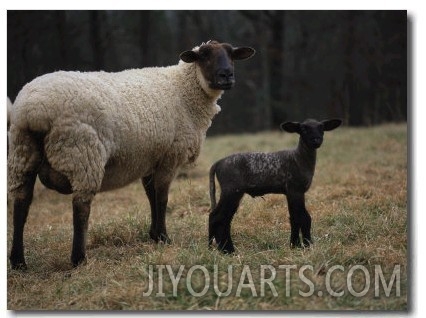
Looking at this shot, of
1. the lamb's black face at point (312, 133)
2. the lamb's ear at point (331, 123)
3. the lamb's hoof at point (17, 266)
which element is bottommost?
the lamb's hoof at point (17, 266)

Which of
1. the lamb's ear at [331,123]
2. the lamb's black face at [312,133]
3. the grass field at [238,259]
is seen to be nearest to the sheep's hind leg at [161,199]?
the grass field at [238,259]

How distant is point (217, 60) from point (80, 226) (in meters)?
2.09

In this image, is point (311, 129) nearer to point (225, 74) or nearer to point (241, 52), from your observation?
point (225, 74)

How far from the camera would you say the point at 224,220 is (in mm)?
5398

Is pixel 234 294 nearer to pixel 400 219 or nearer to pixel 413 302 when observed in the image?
pixel 413 302

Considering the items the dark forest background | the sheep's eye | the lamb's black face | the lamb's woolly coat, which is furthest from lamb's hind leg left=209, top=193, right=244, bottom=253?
the dark forest background

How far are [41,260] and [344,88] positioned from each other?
221 inches

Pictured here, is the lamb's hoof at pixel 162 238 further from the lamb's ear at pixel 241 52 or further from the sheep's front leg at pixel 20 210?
the lamb's ear at pixel 241 52

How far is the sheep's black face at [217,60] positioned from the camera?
5.74 m

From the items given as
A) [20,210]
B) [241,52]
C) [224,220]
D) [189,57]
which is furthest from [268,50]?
[20,210]

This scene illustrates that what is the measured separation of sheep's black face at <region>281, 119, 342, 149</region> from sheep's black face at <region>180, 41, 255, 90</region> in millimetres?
855

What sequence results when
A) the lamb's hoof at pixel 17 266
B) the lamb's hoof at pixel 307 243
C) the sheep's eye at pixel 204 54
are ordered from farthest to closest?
the sheep's eye at pixel 204 54 < the lamb's hoof at pixel 17 266 < the lamb's hoof at pixel 307 243

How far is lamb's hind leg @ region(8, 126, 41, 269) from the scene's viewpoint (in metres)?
5.21

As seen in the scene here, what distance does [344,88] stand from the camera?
9414 millimetres
